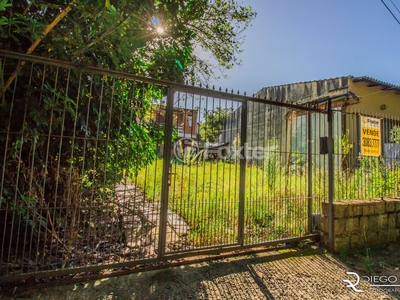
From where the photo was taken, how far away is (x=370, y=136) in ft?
13.8

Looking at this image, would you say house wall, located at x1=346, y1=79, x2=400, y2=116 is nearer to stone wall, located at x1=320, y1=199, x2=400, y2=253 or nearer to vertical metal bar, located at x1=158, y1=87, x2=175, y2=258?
stone wall, located at x1=320, y1=199, x2=400, y2=253

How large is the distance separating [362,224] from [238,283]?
8.56 ft

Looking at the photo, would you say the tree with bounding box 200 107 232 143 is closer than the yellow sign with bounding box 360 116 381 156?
Yes

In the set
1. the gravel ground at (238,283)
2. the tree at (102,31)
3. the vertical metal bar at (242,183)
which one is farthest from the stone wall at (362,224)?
the tree at (102,31)

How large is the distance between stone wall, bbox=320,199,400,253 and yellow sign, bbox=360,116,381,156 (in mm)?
Answer: 948

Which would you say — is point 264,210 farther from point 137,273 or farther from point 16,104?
point 16,104

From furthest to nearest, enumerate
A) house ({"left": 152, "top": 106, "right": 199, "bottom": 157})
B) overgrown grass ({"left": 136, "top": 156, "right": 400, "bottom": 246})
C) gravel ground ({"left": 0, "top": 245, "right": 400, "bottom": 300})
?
overgrown grass ({"left": 136, "top": 156, "right": 400, "bottom": 246}), house ({"left": 152, "top": 106, "right": 199, "bottom": 157}), gravel ground ({"left": 0, "top": 245, "right": 400, "bottom": 300})

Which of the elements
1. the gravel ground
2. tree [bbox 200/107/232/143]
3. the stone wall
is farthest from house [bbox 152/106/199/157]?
the stone wall

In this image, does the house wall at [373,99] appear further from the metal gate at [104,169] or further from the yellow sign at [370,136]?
the metal gate at [104,169]

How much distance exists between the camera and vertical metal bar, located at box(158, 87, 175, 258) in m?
2.74

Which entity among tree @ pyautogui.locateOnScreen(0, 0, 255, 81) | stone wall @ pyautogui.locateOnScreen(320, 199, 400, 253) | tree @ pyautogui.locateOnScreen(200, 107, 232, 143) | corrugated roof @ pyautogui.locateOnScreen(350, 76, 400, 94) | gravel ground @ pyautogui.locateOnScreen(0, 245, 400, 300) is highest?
corrugated roof @ pyautogui.locateOnScreen(350, 76, 400, 94)

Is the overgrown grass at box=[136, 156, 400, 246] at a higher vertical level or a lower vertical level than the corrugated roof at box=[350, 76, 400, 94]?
lower

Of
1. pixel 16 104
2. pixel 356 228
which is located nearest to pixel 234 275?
pixel 356 228

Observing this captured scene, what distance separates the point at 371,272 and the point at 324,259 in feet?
1.83
